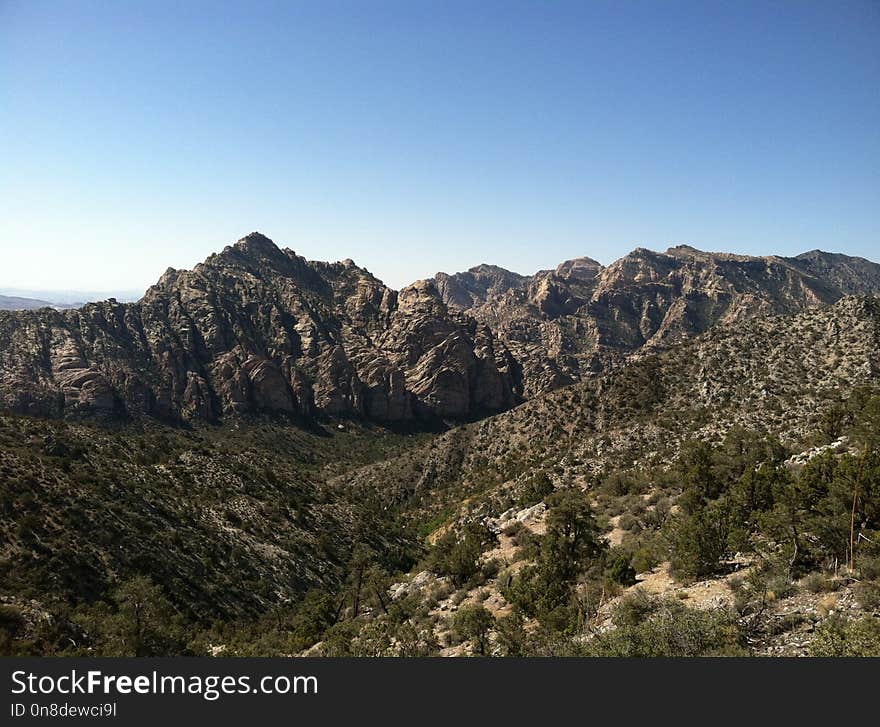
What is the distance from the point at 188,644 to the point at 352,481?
77906mm

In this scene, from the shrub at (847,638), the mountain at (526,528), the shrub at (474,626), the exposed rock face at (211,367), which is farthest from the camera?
the exposed rock face at (211,367)

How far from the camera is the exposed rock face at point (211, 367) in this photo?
142250 millimetres

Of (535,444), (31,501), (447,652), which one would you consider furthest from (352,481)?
(447,652)

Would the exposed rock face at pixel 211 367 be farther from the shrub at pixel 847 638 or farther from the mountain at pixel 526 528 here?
the shrub at pixel 847 638

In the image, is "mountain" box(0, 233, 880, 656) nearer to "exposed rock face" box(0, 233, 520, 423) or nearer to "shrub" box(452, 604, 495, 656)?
"shrub" box(452, 604, 495, 656)

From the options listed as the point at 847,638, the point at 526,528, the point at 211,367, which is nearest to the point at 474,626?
the point at 847,638

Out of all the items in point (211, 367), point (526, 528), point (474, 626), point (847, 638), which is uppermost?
point (211, 367)

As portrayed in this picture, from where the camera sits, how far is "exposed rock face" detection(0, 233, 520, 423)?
5600 inches

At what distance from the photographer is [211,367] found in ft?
565

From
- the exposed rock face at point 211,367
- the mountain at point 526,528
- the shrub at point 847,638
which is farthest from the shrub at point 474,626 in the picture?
the exposed rock face at point 211,367

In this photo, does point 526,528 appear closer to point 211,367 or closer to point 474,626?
point 474,626

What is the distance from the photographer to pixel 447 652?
24.8m

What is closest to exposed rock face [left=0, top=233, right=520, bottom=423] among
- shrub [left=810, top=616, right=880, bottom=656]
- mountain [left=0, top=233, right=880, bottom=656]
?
mountain [left=0, top=233, right=880, bottom=656]

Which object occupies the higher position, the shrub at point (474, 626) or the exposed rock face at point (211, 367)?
the exposed rock face at point (211, 367)
